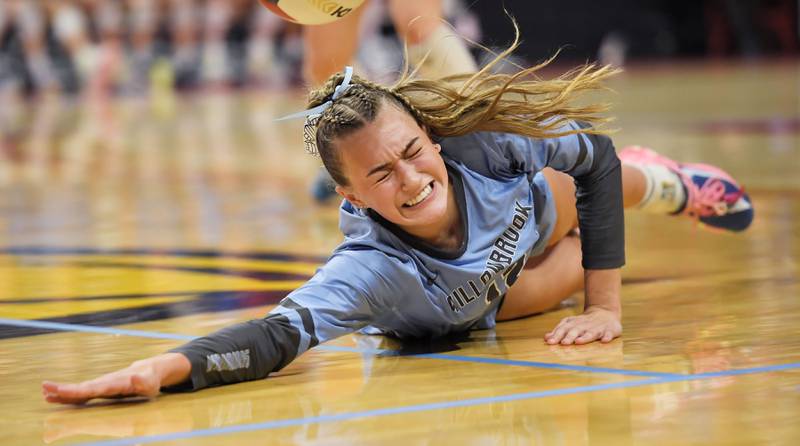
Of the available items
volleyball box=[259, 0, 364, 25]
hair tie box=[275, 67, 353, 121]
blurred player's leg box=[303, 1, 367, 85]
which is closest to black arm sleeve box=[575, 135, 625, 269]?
hair tie box=[275, 67, 353, 121]

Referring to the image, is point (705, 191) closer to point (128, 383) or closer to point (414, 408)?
point (414, 408)

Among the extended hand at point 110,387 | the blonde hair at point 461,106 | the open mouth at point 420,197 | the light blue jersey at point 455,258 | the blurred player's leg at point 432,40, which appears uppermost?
the blurred player's leg at point 432,40

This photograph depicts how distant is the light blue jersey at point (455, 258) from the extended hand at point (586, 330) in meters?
0.13

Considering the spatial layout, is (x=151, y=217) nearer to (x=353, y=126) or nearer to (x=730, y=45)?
(x=353, y=126)

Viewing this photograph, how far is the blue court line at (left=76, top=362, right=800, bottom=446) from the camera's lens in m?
1.99

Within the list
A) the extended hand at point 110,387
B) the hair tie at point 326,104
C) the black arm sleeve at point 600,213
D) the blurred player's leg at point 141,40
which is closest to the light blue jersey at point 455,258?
the black arm sleeve at point 600,213

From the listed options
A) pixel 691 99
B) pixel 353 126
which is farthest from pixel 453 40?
pixel 691 99

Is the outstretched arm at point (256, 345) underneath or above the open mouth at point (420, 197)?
underneath

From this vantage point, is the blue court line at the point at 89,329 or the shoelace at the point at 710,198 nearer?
the blue court line at the point at 89,329

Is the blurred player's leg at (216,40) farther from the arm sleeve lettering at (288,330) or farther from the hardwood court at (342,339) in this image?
the arm sleeve lettering at (288,330)

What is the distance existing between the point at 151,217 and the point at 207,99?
941 centimetres

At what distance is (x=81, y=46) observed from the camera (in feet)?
51.7

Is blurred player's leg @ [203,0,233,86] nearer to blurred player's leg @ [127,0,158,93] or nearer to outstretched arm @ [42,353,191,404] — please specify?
blurred player's leg @ [127,0,158,93]

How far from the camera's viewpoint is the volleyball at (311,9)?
3248 millimetres
